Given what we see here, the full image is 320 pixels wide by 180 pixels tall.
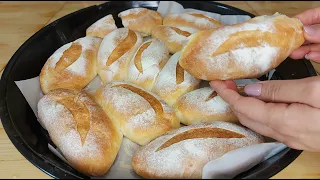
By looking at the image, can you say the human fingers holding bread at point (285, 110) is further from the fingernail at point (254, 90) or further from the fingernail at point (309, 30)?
the fingernail at point (309, 30)

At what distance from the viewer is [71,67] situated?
1.09 meters

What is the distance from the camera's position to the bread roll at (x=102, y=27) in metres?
1.26

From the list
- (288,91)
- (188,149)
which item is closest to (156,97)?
(188,149)

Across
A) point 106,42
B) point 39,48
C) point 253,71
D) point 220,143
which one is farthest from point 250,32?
point 39,48

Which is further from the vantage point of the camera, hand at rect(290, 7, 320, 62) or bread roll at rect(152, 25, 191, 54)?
bread roll at rect(152, 25, 191, 54)

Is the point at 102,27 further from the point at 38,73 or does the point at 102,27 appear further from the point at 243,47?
the point at 243,47

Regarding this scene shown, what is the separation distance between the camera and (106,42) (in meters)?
1.16

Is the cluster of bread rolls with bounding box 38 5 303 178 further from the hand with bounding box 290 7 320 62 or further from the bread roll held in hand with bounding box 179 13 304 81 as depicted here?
the hand with bounding box 290 7 320 62

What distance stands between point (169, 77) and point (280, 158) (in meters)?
0.38

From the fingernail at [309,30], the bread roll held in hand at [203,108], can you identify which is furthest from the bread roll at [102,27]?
the fingernail at [309,30]

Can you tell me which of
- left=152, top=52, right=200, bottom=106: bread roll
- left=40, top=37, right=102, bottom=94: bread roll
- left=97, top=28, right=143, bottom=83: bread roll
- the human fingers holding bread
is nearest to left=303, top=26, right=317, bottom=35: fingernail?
the human fingers holding bread

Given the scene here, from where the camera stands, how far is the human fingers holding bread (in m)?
0.75

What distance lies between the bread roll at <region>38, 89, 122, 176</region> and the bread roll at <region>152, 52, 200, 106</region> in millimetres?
175

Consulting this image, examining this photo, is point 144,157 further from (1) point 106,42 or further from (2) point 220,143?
(1) point 106,42
